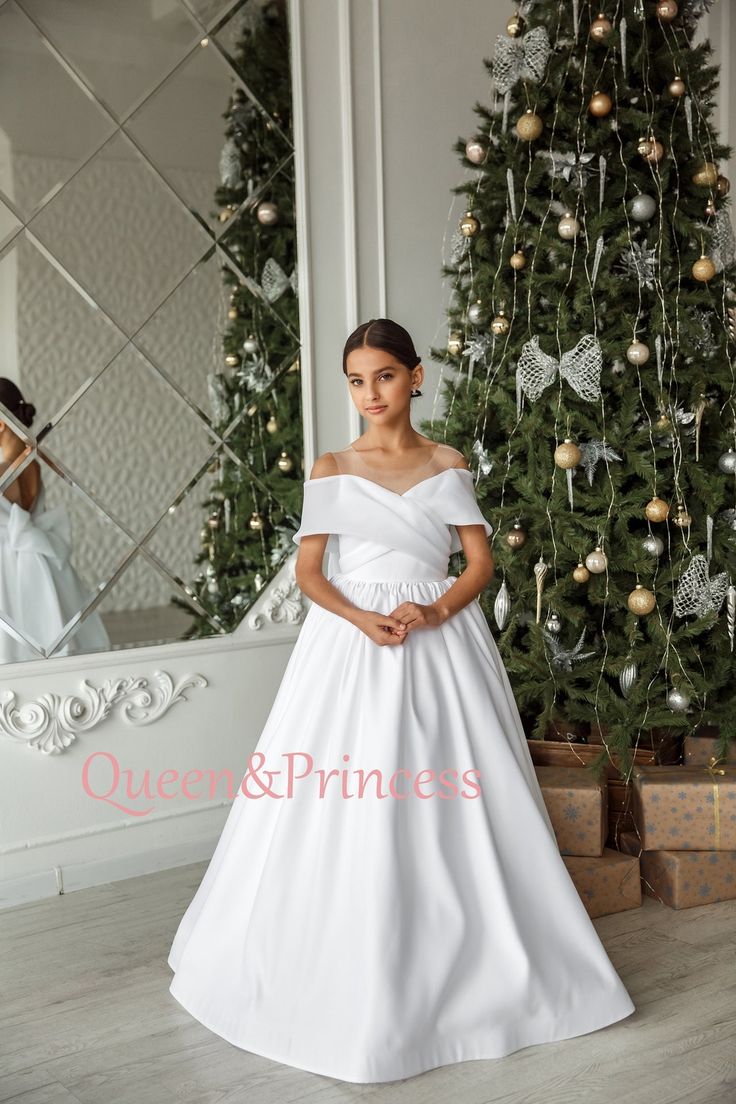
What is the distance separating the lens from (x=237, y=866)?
8.51 feet

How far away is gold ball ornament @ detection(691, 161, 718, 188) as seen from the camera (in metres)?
3.42

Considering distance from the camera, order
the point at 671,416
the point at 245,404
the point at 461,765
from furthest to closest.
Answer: the point at 245,404, the point at 671,416, the point at 461,765

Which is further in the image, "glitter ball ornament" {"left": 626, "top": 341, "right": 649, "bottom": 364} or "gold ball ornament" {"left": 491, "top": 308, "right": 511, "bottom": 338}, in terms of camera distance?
"gold ball ornament" {"left": 491, "top": 308, "right": 511, "bottom": 338}

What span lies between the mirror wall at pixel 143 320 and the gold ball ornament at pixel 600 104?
4.01 ft

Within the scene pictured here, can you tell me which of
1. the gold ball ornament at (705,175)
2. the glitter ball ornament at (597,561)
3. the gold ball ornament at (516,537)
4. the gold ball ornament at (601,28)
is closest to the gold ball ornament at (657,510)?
the glitter ball ornament at (597,561)

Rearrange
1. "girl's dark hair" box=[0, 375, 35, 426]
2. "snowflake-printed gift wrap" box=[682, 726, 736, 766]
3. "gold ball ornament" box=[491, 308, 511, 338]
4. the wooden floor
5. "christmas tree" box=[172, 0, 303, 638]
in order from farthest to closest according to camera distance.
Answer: "christmas tree" box=[172, 0, 303, 638], "snowflake-printed gift wrap" box=[682, 726, 736, 766], "gold ball ornament" box=[491, 308, 511, 338], "girl's dark hair" box=[0, 375, 35, 426], the wooden floor

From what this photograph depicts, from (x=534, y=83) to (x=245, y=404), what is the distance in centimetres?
154

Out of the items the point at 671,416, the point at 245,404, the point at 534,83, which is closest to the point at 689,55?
the point at 534,83

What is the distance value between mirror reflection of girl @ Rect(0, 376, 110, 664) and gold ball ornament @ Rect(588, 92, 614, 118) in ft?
6.97

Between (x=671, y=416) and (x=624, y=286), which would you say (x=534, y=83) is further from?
(x=671, y=416)

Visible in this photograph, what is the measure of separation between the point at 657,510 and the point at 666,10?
5.42 ft

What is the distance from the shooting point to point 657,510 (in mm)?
3314

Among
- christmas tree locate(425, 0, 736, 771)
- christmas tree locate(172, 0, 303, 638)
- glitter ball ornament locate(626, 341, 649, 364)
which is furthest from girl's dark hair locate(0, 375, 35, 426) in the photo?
glitter ball ornament locate(626, 341, 649, 364)

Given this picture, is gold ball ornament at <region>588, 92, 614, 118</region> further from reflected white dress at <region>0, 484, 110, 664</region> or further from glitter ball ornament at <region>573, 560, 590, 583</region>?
reflected white dress at <region>0, 484, 110, 664</region>
